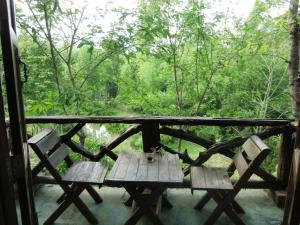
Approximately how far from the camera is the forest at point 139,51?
15.2ft

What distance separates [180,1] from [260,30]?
1.72m

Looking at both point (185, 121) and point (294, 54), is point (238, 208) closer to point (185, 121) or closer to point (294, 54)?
point (185, 121)

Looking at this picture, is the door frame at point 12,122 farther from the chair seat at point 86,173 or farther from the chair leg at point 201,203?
the chair leg at point 201,203

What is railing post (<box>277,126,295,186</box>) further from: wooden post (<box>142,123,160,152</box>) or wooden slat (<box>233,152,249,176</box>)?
wooden post (<box>142,123,160,152</box>)

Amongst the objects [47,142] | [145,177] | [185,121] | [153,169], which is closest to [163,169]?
[153,169]

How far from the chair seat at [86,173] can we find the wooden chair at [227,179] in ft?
2.87

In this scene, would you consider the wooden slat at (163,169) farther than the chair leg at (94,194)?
No

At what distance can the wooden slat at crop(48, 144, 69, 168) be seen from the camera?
8.96 feet

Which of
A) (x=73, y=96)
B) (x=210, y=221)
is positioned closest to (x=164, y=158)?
(x=210, y=221)

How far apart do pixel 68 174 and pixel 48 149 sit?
0.31 metres

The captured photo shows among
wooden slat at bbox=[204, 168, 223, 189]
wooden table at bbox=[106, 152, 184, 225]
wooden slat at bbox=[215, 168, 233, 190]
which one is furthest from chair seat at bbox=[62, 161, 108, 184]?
wooden slat at bbox=[215, 168, 233, 190]

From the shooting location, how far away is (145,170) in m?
2.51

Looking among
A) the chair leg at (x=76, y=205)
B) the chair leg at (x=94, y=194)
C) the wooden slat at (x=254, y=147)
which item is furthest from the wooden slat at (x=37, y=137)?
the wooden slat at (x=254, y=147)

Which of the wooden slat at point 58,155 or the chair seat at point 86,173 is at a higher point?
the wooden slat at point 58,155
